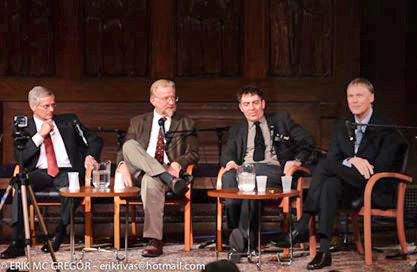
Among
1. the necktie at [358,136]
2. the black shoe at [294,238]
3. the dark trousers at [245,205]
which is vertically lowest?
the black shoe at [294,238]

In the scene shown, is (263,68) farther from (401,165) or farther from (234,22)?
(401,165)

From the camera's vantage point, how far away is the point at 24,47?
8.05 metres

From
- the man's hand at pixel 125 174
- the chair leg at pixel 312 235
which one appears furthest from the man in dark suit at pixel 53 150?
the chair leg at pixel 312 235

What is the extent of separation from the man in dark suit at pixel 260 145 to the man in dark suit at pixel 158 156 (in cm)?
35

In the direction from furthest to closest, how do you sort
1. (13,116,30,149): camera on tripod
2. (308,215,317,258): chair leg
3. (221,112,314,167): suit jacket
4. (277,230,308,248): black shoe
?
1. (221,112,314,167): suit jacket
2. (308,215,317,258): chair leg
3. (277,230,308,248): black shoe
4. (13,116,30,149): camera on tripod

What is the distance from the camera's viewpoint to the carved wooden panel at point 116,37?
8.08m

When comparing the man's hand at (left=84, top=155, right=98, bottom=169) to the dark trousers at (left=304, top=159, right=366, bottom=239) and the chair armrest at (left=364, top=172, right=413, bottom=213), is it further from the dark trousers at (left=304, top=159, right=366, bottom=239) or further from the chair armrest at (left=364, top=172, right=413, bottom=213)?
the chair armrest at (left=364, top=172, right=413, bottom=213)

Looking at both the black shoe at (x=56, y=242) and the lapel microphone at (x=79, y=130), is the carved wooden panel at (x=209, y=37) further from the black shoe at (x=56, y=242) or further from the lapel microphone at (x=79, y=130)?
the black shoe at (x=56, y=242)

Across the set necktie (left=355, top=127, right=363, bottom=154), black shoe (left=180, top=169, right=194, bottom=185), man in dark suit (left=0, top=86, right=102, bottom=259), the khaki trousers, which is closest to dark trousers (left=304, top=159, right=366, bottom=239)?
necktie (left=355, top=127, right=363, bottom=154)

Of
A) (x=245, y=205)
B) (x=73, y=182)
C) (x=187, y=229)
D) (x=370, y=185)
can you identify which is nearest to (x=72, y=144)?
(x=73, y=182)

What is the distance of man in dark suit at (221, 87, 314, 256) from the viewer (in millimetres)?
6465

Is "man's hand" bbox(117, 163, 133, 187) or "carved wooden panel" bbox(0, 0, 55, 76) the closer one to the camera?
"man's hand" bbox(117, 163, 133, 187)

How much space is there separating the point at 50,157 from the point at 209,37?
2.15 m

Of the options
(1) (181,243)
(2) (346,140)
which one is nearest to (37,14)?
(1) (181,243)
